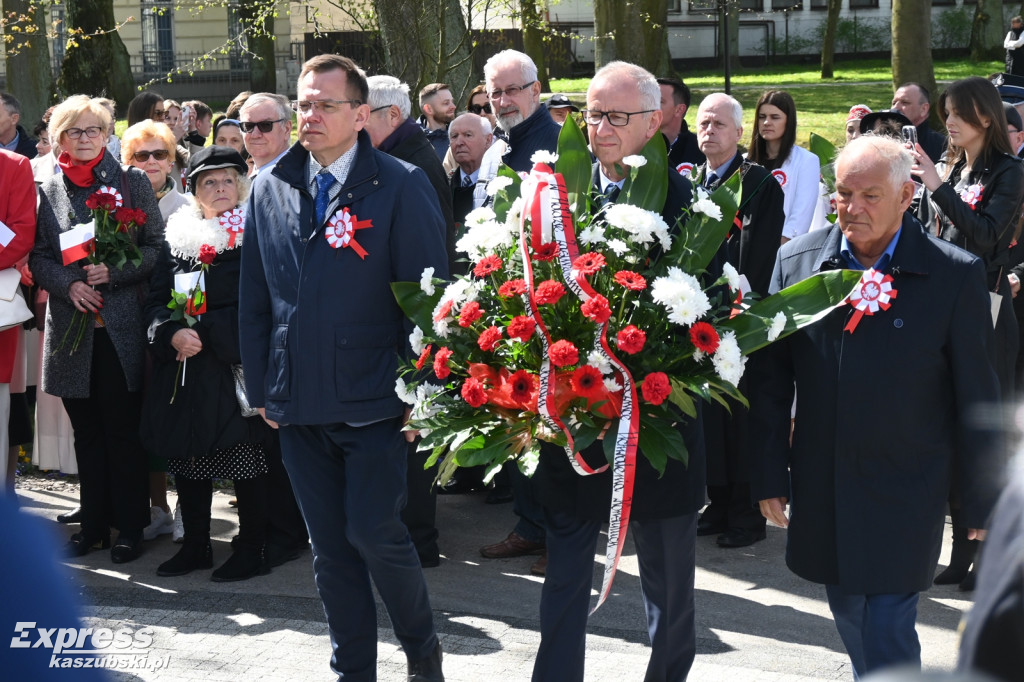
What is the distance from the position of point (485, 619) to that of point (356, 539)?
132 centimetres

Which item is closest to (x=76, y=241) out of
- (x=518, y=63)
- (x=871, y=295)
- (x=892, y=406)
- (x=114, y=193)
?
(x=114, y=193)

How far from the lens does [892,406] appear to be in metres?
4.14

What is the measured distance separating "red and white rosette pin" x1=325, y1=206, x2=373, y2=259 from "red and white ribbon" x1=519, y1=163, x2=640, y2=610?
2.35 ft

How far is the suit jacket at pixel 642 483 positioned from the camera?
14.5 ft

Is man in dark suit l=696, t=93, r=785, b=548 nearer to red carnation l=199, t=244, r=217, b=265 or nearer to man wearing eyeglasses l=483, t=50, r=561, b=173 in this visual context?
man wearing eyeglasses l=483, t=50, r=561, b=173

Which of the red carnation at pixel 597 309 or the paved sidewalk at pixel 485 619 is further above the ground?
the red carnation at pixel 597 309

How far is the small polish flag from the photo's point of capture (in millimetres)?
6688

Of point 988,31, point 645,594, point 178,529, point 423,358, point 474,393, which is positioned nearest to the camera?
point 474,393

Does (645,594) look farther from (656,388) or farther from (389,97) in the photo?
(389,97)

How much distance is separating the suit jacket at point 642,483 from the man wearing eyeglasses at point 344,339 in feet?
2.04

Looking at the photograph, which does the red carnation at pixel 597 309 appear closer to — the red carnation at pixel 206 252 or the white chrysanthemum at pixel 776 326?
the white chrysanthemum at pixel 776 326

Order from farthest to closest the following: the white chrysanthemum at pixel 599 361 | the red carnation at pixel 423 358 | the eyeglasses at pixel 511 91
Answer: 1. the eyeglasses at pixel 511 91
2. the red carnation at pixel 423 358
3. the white chrysanthemum at pixel 599 361

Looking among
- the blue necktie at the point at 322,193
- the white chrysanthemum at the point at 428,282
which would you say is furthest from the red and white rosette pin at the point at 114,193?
the white chrysanthemum at the point at 428,282

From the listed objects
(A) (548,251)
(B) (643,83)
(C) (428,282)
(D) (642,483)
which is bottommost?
(D) (642,483)
